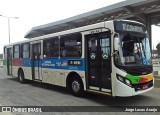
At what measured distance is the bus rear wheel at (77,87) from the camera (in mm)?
9238

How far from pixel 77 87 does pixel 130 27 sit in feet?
11.2

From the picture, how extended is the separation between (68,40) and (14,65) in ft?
25.6

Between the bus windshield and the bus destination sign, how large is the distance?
165 mm

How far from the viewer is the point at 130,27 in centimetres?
800

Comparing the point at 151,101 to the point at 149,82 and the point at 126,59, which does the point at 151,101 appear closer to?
the point at 149,82

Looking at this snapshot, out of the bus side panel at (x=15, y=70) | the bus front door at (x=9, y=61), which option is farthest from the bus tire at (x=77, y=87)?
the bus front door at (x=9, y=61)

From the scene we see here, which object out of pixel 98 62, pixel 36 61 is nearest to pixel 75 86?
pixel 98 62

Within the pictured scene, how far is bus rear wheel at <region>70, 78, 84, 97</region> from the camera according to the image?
924cm

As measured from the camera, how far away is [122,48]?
746cm

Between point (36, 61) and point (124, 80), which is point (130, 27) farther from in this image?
point (36, 61)

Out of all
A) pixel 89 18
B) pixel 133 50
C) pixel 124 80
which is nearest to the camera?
pixel 124 80

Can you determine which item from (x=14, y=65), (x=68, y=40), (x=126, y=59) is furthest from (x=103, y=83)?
(x=14, y=65)

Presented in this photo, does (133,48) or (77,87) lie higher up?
(133,48)

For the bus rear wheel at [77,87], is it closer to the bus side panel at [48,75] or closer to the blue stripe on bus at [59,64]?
the blue stripe on bus at [59,64]
